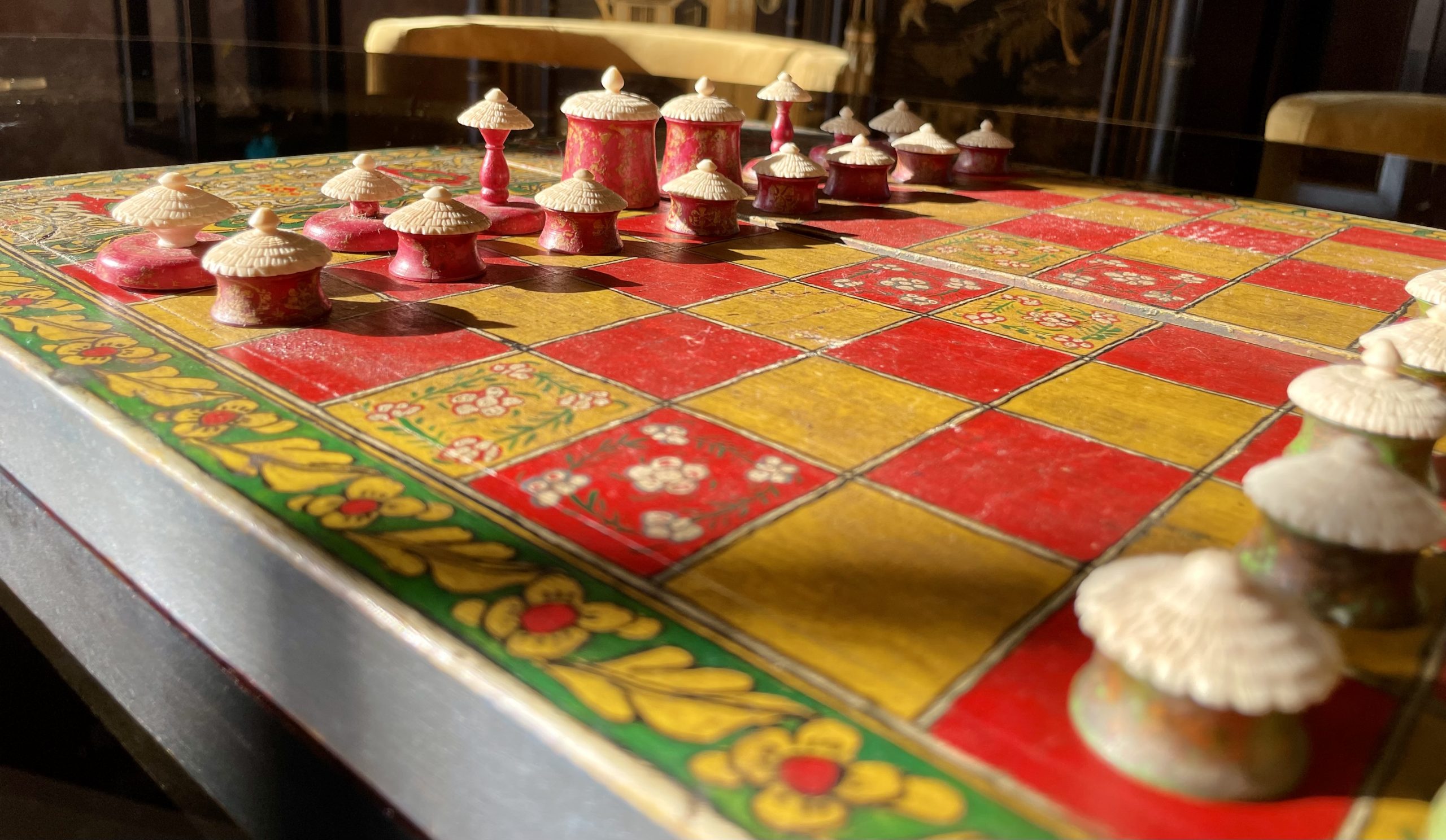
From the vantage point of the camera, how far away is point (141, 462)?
1.23 meters

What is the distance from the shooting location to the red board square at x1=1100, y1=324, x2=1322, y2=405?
5.40 ft

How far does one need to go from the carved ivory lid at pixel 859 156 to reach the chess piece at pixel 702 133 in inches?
12.3

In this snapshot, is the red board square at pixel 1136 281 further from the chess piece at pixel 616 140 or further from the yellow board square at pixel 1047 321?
the chess piece at pixel 616 140

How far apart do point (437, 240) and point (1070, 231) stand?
1582mm

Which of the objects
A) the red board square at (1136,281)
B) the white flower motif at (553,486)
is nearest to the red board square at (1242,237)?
the red board square at (1136,281)

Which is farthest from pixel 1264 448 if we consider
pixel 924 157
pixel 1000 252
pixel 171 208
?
pixel 924 157

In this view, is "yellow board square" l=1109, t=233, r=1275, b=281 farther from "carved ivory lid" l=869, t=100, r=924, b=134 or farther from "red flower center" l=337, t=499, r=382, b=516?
"red flower center" l=337, t=499, r=382, b=516

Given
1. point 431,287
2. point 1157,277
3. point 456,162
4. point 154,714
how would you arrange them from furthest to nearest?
point 456,162
point 1157,277
point 431,287
point 154,714

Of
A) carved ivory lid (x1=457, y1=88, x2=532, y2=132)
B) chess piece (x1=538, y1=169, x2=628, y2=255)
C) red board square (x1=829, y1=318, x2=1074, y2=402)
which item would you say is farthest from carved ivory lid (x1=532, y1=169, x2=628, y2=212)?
red board square (x1=829, y1=318, x2=1074, y2=402)

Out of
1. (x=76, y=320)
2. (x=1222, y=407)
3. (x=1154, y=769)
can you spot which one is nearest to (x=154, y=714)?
(x=76, y=320)

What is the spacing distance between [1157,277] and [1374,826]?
1657mm

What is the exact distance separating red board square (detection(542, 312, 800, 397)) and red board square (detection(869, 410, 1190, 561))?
36cm

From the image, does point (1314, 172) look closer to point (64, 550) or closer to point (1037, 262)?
point (1037, 262)

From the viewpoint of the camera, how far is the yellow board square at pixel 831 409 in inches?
53.5
